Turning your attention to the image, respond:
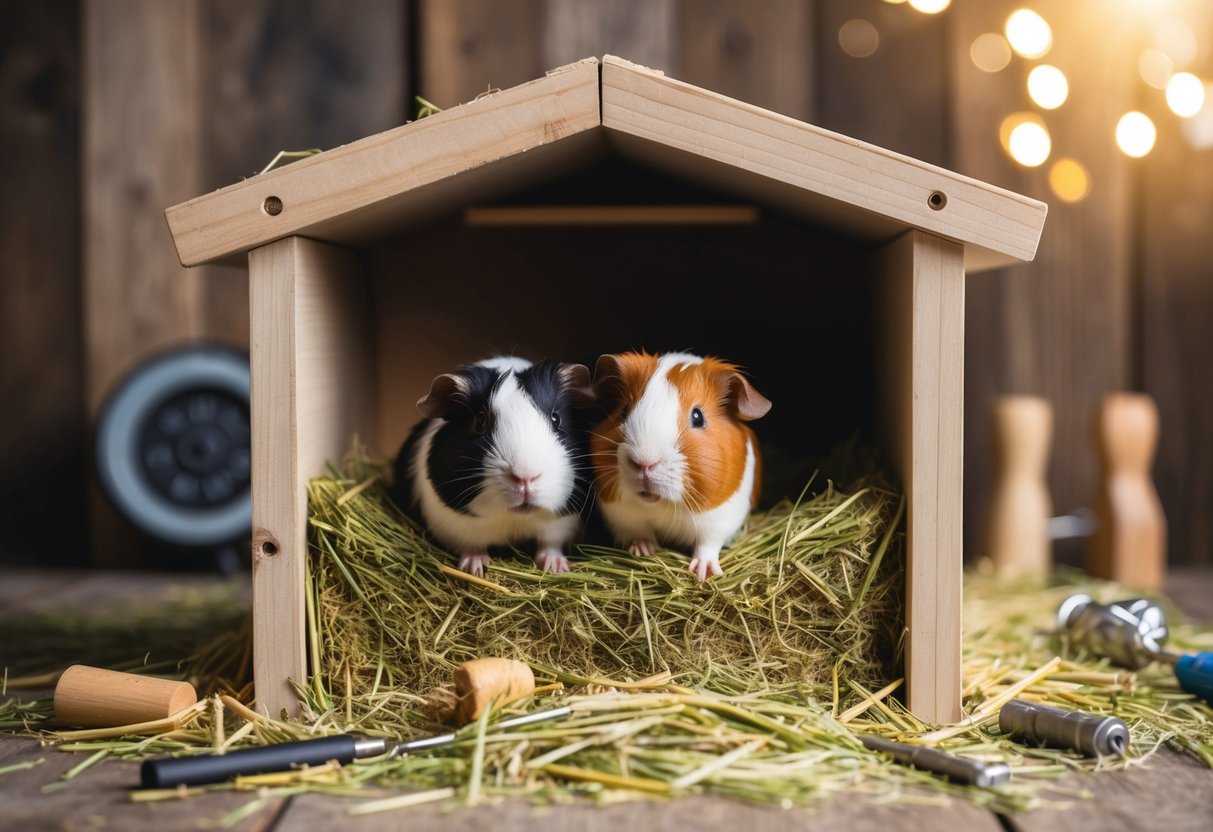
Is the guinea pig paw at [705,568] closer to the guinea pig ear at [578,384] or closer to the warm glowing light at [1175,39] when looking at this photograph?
the guinea pig ear at [578,384]

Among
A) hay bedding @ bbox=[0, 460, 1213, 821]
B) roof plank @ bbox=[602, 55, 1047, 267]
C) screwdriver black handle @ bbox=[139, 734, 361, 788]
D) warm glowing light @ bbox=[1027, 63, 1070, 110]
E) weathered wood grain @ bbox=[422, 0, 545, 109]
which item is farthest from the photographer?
weathered wood grain @ bbox=[422, 0, 545, 109]

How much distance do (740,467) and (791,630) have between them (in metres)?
0.36

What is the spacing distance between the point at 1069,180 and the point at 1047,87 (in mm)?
456

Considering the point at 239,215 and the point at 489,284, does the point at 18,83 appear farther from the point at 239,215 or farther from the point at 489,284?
the point at 239,215

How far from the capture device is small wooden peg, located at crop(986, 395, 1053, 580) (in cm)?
369

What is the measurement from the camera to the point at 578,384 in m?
2.28

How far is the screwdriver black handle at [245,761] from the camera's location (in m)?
1.73

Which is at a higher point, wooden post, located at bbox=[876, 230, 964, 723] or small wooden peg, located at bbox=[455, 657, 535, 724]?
wooden post, located at bbox=[876, 230, 964, 723]

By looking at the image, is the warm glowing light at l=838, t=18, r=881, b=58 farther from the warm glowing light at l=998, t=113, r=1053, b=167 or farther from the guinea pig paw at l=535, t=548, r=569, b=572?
the guinea pig paw at l=535, t=548, r=569, b=572

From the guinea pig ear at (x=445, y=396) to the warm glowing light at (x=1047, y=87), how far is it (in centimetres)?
258

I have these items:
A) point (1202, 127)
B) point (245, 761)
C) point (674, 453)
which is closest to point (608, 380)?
point (674, 453)

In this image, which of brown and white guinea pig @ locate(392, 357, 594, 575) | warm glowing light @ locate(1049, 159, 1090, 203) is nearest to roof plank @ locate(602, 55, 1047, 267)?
brown and white guinea pig @ locate(392, 357, 594, 575)

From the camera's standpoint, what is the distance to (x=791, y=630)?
7.08 ft

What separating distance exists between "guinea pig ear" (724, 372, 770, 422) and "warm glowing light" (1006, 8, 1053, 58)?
228 centimetres
